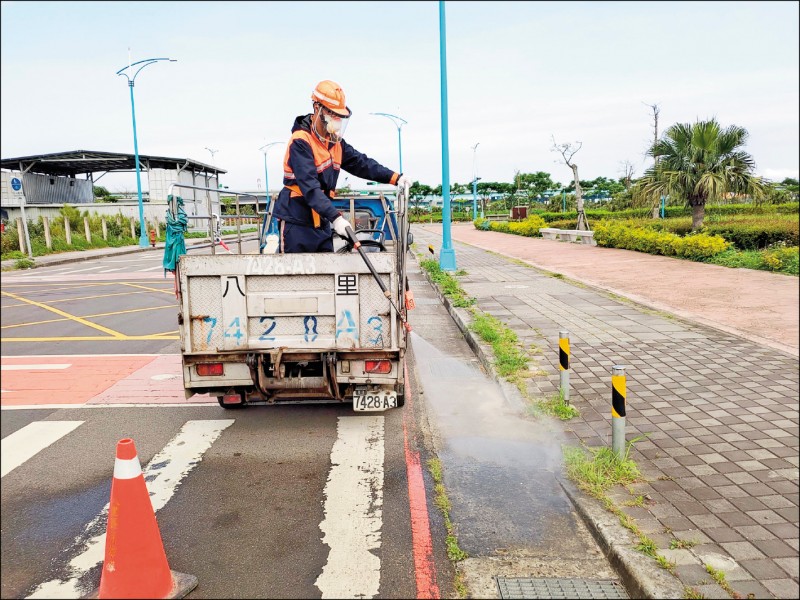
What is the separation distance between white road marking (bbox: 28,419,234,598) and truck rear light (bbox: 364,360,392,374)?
1521mm

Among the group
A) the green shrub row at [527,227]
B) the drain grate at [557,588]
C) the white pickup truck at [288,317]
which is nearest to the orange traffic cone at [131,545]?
the drain grate at [557,588]

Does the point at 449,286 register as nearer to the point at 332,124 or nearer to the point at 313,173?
the point at 332,124

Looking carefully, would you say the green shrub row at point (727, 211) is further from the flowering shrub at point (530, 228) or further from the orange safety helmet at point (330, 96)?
the flowering shrub at point (530, 228)

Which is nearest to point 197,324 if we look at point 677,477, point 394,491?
point 394,491

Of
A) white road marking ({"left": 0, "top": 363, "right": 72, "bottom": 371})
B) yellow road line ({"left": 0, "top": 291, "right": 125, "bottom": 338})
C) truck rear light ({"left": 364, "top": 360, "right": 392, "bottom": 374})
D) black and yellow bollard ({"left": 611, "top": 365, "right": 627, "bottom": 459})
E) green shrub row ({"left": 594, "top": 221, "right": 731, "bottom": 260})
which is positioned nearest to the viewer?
black and yellow bollard ({"left": 611, "top": 365, "right": 627, "bottom": 459})

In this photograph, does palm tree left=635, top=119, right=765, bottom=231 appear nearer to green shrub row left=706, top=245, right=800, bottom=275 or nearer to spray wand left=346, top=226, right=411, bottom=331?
green shrub row left=706, top=245, right=800, bottom=275

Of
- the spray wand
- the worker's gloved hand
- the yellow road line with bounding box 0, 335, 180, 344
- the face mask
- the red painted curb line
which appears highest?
the face mask

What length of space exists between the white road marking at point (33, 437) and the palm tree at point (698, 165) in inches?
586

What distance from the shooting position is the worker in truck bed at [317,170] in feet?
17.3

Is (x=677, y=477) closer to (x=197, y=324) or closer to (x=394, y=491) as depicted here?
(x=394, y=491)

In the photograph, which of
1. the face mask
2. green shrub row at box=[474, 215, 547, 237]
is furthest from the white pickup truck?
green shrub row at box=[474, 215, 547, 237]

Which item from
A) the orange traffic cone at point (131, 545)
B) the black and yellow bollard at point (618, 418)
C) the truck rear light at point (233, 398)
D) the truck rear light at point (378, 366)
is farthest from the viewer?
the truck rear light at point (233, 398)

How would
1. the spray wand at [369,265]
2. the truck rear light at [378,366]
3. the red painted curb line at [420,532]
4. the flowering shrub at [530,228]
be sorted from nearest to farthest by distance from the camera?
the red painted curb line at [420,532] < the spray wand at [369,265] < the truck rear light at [378,366] < the flowering shrub at [530,228]

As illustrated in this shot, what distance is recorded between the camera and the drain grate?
3088mm
